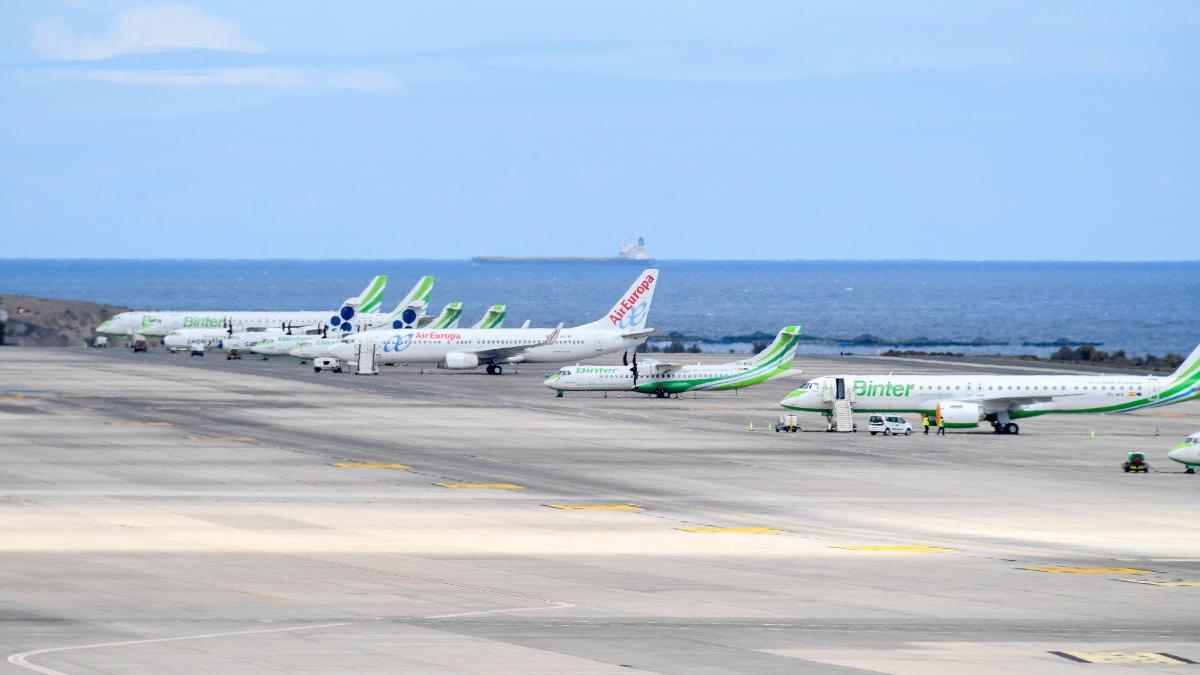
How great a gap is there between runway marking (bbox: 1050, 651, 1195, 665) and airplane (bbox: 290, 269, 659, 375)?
4584 inches

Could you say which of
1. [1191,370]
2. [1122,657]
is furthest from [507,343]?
[1122,657]

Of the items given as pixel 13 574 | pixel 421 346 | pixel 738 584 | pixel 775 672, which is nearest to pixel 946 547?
pixel 738 584

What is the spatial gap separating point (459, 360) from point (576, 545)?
98.9 metres

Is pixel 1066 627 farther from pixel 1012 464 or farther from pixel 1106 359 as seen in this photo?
pixel 1106 359

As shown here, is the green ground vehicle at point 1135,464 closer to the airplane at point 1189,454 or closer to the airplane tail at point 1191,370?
the airplane at point 1189,454

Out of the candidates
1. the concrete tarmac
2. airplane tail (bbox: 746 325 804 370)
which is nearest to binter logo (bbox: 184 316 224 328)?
the concrete tarmac

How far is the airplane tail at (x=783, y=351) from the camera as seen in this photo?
120875 mm

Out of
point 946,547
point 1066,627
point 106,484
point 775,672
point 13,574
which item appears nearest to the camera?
point 775,672

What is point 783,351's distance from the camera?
123188 millimetres

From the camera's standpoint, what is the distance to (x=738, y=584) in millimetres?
47000

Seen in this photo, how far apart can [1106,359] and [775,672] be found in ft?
507

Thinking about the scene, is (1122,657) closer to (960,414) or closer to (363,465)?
(363,465)

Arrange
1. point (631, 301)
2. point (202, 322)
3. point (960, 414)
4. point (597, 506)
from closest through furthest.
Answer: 1. point (597, 506)
2. point (960, 414)
3. point (631, 301)
4. point (202, 322)

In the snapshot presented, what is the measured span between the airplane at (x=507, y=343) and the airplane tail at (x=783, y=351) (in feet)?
94.4
